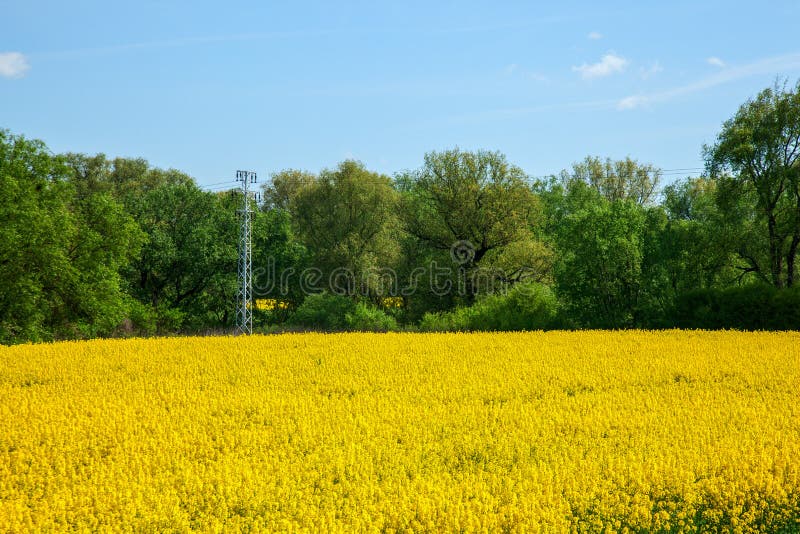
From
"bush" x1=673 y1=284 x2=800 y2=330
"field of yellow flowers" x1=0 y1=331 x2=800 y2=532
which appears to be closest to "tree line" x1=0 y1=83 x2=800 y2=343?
"bush" x1=673 y1=284 x2=800 y2=330

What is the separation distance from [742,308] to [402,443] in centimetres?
2259

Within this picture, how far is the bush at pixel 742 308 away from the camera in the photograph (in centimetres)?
2705

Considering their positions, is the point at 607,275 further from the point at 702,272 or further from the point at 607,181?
the point at 607,181

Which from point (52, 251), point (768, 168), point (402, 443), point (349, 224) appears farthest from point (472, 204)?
point (402, 443)

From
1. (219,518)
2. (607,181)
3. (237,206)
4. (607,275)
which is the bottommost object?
(219,518)

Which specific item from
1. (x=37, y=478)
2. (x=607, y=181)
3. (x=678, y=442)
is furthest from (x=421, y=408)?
(x=607, y=181)

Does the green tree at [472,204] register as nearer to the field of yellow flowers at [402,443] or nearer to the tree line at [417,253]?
the tree line at [417,253]

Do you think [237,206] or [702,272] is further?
[237,206]

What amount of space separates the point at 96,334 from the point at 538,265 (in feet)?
84.5

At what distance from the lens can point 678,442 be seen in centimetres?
1042

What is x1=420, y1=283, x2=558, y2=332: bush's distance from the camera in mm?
31469

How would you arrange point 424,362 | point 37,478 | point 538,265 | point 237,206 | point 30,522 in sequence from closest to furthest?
1. point 30,522
2. point 37,478
3. point 424,362
4. point 538,265
5. point 237,206

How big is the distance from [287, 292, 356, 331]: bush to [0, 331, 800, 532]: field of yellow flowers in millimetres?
23523

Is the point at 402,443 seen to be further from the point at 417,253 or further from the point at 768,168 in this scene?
the point at 417,253
